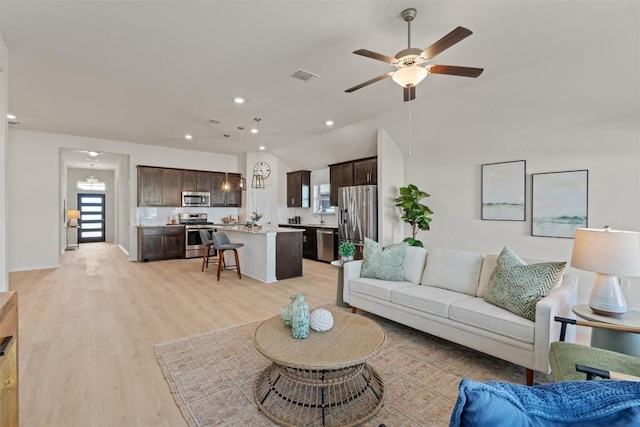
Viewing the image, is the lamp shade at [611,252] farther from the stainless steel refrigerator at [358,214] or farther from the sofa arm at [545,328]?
the stainless steel refrigerator at [358,214]

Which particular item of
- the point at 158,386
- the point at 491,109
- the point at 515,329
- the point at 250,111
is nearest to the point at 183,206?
the point at 250,111

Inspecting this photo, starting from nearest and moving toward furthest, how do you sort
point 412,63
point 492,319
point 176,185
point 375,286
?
point 492,319 → point 412,63 → point 375,286 → point 176,185

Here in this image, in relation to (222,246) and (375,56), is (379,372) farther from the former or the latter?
(222,246)

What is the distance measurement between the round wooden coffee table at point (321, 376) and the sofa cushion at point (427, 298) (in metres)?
0.81

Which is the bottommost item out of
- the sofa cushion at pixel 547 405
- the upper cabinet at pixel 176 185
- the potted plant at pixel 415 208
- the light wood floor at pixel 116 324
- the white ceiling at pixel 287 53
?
the light wood floor at pixel 116 324

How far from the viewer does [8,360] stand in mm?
1316

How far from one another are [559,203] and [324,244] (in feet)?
15.1

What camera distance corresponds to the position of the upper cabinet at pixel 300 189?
333 inches

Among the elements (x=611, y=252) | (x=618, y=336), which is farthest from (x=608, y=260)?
(x=618, y=336)

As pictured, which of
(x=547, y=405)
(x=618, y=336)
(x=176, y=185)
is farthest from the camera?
(x=176, y=185)

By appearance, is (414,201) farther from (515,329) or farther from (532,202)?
(515,329)

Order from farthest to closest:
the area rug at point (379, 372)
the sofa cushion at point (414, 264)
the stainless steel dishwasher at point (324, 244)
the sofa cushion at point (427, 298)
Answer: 1. the stainless steel dishwasher at point (324, 244)
2. the sofa cushion at point (414, 264)
3. the sofa cushion at point (427, 298)
4. the area rug at point (379, 372)

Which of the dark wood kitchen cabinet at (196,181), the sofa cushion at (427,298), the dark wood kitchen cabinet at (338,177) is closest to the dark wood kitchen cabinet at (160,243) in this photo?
the dark wood kitchen cabinet at (196,181)

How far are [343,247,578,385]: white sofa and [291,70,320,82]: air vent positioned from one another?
2.33 m
